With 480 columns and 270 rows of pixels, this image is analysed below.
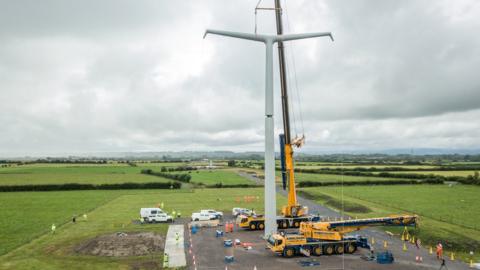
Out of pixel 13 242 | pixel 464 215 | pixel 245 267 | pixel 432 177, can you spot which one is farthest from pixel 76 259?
pixel 432 177

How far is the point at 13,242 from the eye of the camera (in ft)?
126

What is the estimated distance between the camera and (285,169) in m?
41.9

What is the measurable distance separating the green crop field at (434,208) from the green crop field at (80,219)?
15.8 m

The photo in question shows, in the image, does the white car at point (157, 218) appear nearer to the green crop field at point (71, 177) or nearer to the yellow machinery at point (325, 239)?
the yellow machinery at point (325, 239)

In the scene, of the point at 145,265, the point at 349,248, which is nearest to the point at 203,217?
the point at 145,265

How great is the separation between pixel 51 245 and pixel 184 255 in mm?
14117

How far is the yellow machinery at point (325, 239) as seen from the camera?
3303cm

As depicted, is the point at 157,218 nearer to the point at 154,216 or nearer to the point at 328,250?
the point at 154,216

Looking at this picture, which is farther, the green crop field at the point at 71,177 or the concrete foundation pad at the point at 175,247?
the green crop field at the point at 71,177

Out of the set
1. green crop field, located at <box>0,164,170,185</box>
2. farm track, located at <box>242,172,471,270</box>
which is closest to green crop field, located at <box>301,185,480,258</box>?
farm track, located at <box>242,172,471,270</box>

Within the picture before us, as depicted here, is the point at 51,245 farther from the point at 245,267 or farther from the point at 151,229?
the point at 245,267

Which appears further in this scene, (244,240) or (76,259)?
(244,240)

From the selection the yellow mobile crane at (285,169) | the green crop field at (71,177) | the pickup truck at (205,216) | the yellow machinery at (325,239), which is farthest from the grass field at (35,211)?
the yellow machinery at (325,239)

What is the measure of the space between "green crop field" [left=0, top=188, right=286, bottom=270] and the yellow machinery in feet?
35.4
